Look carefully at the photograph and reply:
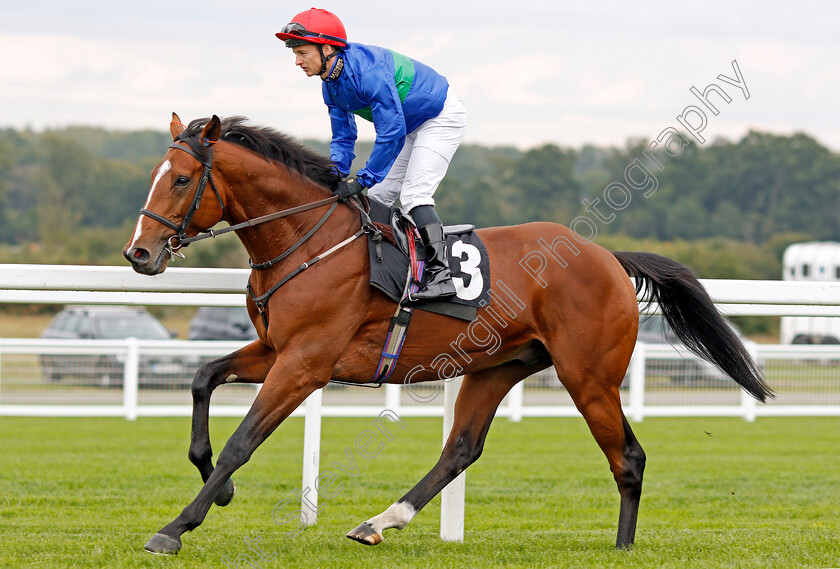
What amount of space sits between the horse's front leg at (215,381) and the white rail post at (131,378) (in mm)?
6258

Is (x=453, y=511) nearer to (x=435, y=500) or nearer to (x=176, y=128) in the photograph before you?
(x=435, y=500)

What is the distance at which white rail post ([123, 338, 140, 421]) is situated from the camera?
10594mm

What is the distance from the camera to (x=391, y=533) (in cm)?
509

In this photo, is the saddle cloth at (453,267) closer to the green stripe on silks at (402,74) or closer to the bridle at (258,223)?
the bridle at (258,223)

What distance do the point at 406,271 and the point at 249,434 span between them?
3.27 ft

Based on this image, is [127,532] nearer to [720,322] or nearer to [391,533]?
[391,533]

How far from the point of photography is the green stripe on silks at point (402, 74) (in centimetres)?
458

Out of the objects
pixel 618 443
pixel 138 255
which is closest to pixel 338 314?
pixel 138 255

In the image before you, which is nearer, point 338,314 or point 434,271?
point 338,314

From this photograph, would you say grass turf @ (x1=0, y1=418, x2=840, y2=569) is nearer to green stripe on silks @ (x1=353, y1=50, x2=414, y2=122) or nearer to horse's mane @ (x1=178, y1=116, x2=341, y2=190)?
horse's mane @ (x1=178, y1=116, x2=341, y2=190)

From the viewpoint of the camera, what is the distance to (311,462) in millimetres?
5129

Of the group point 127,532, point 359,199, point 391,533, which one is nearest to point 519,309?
point 359,199

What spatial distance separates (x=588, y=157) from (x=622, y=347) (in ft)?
272

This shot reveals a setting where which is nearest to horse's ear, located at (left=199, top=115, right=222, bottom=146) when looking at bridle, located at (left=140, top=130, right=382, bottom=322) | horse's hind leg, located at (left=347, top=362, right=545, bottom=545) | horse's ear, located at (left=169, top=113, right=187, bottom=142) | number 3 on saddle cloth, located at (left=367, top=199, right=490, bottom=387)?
bridle, located at (left=140, top=130, right=382, bottom=322)
